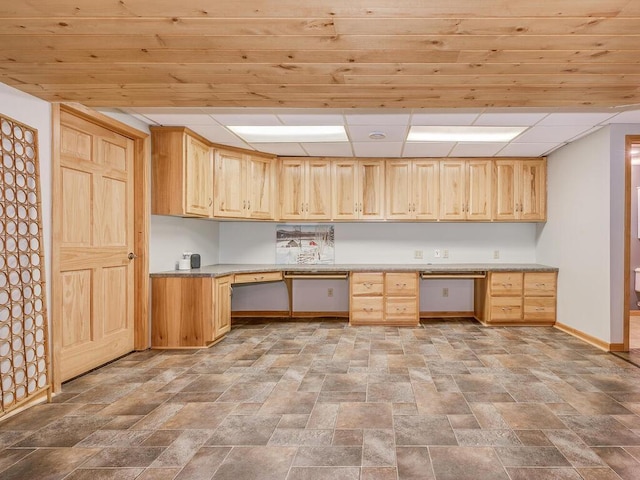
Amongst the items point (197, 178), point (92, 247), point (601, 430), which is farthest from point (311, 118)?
point (601, 430)

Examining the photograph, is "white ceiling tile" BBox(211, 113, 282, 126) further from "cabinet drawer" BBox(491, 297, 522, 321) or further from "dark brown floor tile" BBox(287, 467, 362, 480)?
"cabinet drawer" BBox(491, 297, 522, 321)

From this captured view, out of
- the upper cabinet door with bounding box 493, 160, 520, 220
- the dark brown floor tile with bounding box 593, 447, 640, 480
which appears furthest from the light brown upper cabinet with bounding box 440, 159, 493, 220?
the dark brown floor tile with bounding box 593, 447, 640, 480

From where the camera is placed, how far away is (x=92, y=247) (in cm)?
333

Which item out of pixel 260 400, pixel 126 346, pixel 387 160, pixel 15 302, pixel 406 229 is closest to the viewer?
pixel 15 302

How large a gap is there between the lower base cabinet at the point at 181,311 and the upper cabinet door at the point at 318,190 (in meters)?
1.91

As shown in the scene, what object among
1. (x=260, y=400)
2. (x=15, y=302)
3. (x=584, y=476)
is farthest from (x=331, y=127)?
(x=584, y=476)

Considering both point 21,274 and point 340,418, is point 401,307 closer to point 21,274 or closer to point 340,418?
point 340,418

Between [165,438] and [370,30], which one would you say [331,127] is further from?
[165,438]

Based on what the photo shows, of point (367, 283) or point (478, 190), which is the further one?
point (478, 190)

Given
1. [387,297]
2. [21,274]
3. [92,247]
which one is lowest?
[387,297]

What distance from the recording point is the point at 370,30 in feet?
6.01

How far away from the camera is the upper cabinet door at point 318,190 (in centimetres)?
532

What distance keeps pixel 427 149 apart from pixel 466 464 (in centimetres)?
382

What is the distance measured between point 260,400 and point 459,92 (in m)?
2.70
